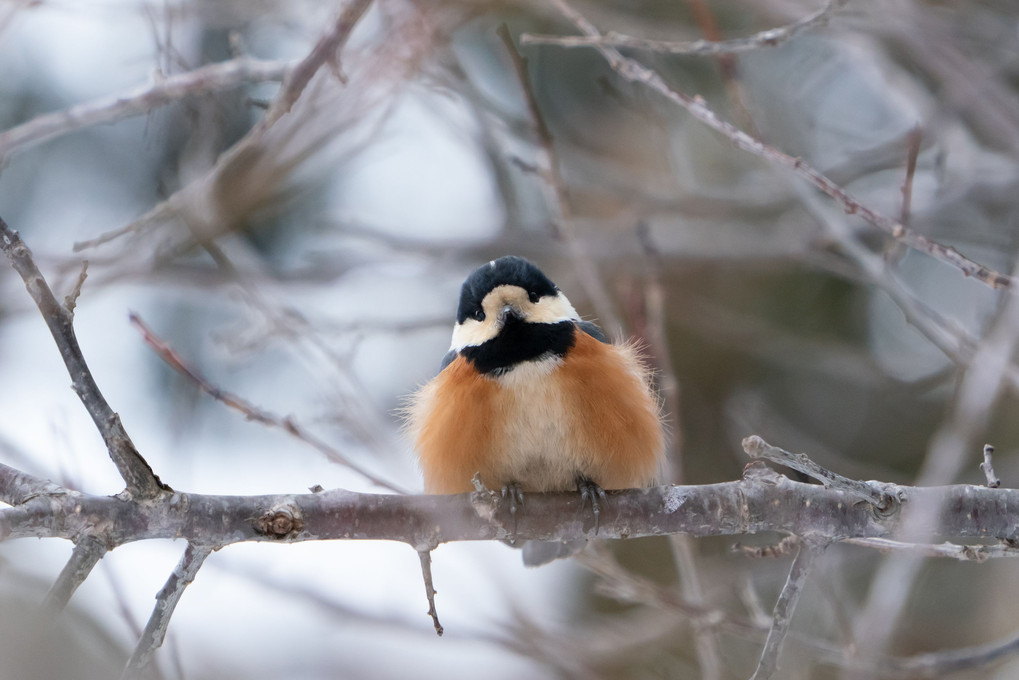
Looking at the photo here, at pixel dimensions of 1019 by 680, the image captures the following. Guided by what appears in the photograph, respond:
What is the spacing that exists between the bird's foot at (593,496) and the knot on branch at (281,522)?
1051mm

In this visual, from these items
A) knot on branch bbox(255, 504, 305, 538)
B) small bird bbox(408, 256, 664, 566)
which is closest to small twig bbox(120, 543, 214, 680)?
knot on branch bbox(255, 504, 305, 538)

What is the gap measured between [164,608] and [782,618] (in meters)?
1.67

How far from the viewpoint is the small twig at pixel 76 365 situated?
205 cm

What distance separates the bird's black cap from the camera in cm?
384

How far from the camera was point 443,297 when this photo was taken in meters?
6.47

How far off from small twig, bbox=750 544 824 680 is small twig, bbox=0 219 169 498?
5.76 ft

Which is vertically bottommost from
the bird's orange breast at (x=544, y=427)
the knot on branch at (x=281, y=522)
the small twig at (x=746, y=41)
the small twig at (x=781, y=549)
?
the knot on branch at (x=281, y=522)

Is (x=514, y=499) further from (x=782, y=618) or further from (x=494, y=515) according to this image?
(x=782, y=618)

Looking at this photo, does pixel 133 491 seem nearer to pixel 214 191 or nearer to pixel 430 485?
pixel 430 485

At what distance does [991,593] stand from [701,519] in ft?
11.3

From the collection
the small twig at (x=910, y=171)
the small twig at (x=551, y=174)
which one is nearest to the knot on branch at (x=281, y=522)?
the small twig at (x=551, y=174)

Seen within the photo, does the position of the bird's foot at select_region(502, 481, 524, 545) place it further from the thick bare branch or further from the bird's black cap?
the bird's black cap

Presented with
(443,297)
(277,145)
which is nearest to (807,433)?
(443,297)

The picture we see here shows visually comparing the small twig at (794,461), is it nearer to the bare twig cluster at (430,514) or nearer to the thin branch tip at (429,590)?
the bare twig cluster at (430,514)
